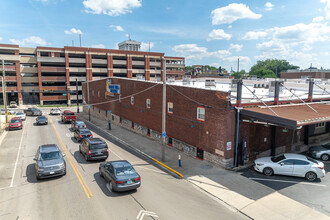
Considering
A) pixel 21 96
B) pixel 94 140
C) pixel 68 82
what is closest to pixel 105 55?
pixel 68 82

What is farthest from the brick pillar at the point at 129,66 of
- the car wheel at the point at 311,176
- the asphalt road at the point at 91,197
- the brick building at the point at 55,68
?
the car wheel at the point at 311,176

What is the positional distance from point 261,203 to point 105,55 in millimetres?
80371

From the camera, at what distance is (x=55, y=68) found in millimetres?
74125

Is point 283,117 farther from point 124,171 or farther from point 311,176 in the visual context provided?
point 124,171

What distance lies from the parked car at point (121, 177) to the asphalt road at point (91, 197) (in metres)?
0.54

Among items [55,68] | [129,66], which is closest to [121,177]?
[55,68]

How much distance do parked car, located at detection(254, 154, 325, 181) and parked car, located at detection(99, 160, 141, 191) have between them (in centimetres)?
911

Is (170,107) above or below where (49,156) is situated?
above

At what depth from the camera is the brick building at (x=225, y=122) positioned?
16.4 metres

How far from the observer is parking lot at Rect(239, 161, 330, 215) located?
12.0 metres

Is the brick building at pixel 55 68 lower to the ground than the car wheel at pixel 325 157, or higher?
higher

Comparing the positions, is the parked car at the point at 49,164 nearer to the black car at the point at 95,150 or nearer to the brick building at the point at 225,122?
the black car at the point at 95,150

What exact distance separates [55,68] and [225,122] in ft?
238

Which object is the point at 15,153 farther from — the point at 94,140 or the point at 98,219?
the point at 98,219
